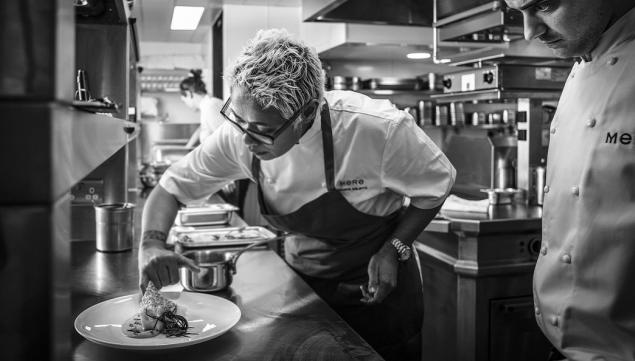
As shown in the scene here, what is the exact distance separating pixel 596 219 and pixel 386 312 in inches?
36.0

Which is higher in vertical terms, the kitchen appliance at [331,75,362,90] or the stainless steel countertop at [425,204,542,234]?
the kitchen appliance at [331,75,362,90]

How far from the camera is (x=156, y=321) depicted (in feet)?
5.08

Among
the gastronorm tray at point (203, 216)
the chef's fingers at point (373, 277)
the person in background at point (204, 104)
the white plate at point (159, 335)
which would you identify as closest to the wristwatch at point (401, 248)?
the chef's fingers at point (373, 277)

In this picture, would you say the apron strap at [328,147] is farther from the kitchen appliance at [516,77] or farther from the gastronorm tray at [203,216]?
the kitchen appliance at [516,77]

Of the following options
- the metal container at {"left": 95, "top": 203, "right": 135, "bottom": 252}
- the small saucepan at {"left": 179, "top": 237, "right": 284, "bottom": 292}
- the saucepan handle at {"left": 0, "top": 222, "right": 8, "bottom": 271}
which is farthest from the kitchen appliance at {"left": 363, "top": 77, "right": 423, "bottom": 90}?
the saucepan handle at {"left": 0, "top": 222, "right": 8, "bottom": 271}

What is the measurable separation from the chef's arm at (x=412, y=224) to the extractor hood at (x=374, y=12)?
1.58 metres

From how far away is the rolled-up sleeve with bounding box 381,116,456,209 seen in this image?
217 centimetres

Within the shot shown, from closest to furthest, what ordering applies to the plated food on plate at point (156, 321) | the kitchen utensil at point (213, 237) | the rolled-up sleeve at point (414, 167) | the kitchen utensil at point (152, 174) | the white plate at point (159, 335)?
the white plate at point (159, 335)
the plated food on plate at point (156, 321)
the rolled-up sleeve at point (414, 167)
the kitchen utensil at point (213, 237)
the kitchen utensil at point (152, 174)

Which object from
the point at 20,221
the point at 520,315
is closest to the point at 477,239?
the point at 520,315

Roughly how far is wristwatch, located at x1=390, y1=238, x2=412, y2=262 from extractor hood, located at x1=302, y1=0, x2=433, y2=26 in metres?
1.70

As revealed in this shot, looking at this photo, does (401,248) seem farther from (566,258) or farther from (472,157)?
(472,157)

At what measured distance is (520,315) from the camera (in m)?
3.29

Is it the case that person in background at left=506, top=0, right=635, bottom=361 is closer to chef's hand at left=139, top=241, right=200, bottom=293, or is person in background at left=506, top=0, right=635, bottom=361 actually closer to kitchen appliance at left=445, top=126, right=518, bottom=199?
chef's hand at left=139, top=241, right=200, bottom=293

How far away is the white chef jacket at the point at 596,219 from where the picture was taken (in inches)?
63.6
